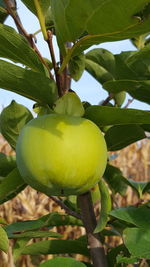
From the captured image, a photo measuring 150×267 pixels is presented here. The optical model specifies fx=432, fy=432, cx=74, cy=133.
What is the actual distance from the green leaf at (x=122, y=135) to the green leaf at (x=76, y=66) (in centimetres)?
16

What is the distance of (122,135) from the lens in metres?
Result: 1.08

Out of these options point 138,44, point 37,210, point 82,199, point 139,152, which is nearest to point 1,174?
point 82,199

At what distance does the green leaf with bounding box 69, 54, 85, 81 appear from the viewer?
102cm

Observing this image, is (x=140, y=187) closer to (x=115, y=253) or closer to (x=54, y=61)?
(x=115, y=253)

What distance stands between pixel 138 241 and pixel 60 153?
0.26 metres

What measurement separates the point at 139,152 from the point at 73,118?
4519mm

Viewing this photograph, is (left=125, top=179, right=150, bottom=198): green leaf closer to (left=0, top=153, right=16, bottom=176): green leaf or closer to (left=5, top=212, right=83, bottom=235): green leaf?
(left=5, top=212, right=83, bottom=235): green leaf

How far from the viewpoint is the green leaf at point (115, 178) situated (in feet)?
4.07

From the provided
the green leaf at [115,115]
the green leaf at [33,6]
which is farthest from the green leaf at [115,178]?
the green leaf at [33,6]

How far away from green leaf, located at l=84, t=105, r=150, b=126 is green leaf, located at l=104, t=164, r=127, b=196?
387mm

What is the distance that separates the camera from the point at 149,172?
5383 millimetres

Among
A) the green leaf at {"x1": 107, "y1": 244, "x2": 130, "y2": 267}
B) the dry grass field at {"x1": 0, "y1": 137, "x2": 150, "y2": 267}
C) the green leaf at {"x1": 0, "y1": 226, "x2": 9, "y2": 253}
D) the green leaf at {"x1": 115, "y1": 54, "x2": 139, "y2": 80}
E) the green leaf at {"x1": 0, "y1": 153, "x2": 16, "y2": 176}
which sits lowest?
the dry grass field at {"x1": 0, "y1": 137, "x2": 150, "y2": 267}

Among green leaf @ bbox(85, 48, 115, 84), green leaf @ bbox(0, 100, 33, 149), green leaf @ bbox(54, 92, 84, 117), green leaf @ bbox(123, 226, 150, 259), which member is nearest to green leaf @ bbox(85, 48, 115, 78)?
green leaf @ bbox(85, 48, 115, 84)

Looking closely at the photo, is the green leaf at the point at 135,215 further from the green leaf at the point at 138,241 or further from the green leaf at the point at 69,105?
the green leaf at the point at 69,105
